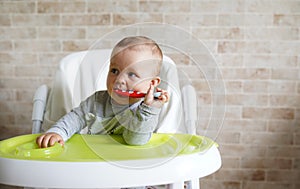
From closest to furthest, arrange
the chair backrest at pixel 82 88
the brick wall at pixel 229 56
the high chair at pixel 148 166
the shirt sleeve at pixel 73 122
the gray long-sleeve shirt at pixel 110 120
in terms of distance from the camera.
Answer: the high chair at pixel 148 166 → the gray long-sleeve shirt at pixel 110 120 → the shirt sleeve at pixel 73 122 → the chair backrest at pixel 82 88 → the brick wall at pixel 229 56

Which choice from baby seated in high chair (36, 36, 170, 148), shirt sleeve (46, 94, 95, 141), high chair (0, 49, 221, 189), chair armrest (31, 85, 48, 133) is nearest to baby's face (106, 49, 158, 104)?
baby seated in high chair (36, 36, 170, 148)

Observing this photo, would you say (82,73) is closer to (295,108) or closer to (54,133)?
(54,133)

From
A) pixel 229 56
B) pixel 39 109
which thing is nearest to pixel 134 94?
pixel 39 109

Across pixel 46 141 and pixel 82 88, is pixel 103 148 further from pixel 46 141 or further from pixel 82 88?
pixel 82 88

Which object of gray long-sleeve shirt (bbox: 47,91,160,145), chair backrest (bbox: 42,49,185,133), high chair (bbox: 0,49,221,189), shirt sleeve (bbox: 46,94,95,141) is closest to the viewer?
high chair (bbox: 0,49,221,189)

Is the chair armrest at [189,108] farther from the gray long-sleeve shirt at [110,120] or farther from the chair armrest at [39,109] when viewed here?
the chair armrest at [39,109]

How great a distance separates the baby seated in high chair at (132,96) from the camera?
976 millimetres

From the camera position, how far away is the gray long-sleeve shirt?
3.35ft

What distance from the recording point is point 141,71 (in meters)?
0.97

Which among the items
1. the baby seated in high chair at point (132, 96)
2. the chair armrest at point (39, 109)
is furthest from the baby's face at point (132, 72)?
the chair armrest at point (39, 109)

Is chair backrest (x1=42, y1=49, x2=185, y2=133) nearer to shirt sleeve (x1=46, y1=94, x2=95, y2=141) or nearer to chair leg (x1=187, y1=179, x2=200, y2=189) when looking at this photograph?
shirt sleeve (x1=46, y1=94, x2=95, y2=141)

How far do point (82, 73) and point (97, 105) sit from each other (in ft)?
1.01

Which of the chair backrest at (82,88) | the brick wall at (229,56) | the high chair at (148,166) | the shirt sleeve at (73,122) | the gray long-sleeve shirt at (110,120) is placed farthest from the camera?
the brick wall at (229,56)

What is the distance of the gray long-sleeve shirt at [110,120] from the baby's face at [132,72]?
4cm
